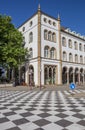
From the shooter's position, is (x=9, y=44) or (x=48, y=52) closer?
(x=9, y=44)

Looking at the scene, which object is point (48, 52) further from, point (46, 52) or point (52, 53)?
point (52, 53)

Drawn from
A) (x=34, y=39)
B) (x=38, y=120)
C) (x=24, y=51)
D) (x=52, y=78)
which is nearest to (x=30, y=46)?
(x=34, y=39)

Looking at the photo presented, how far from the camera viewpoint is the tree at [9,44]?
1126 inches

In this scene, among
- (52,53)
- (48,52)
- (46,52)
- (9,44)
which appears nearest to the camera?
(9,44)

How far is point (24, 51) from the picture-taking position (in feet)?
104

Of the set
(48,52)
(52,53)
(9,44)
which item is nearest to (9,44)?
(9,44)

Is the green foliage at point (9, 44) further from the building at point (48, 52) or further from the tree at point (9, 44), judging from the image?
the building at point (48, 52)

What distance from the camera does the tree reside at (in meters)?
28.6

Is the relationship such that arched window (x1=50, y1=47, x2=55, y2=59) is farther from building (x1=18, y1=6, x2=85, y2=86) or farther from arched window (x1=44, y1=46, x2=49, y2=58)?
arched window (x1=44, y1=46, x2=49, y2=58)

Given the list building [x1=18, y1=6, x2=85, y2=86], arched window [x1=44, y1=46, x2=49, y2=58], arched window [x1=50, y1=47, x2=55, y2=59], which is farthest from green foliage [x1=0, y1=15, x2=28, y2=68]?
arched window [x1=50, y1=47, x2=55, y2=59]

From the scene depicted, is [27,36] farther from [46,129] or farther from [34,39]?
[46,129]

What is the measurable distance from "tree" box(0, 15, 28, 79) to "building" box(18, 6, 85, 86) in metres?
3.62

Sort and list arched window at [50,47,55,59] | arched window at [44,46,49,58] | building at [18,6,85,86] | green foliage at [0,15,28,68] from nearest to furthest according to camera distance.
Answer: green foliage at [0,15,28,68] < building at [18,6,85,86] < arched window at [44,46,49,58] < arched window at [50,47,55,59]

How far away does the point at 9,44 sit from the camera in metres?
29.8
